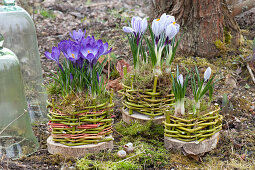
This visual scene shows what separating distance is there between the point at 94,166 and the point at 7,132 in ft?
2.40

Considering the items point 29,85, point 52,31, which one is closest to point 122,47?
point 52,31

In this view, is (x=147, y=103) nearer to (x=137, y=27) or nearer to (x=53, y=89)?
(x=137, y=27)

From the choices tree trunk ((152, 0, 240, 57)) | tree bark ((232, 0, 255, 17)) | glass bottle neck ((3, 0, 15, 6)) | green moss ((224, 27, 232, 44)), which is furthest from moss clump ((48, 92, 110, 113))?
tree bark ((232, 0, 255, 17))

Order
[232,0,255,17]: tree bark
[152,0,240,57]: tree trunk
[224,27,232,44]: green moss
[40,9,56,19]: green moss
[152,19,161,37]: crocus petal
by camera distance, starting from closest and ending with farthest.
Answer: [152,19,161,37]: crocus petal, [152,0,240,57]: tree trunk, [224,27,232,44]: green moss, [232,0,255,17]: tree bark, [40,9,56,19]: green moss

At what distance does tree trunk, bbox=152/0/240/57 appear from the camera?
12.1 ft

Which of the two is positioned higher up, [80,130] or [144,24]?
[144,24]

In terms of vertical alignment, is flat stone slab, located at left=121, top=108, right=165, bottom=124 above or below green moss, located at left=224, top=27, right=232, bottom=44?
below

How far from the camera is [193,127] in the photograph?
215 centimetres

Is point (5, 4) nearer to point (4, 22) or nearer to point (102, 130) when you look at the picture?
point (4, 22)

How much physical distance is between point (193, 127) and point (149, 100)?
17.6 inches

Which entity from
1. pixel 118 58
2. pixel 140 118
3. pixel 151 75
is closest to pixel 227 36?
pixel 118 58

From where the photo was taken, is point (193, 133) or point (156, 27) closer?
point (193, 133)

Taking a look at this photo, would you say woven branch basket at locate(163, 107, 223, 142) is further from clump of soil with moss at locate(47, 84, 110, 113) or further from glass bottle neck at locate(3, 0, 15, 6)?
glass bottle neck at locate(3, 0, 15, 6)

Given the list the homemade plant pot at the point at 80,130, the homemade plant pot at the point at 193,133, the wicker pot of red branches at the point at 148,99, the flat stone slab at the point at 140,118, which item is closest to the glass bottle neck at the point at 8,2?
the homemade plant pot at the point at 80,130
